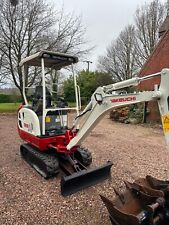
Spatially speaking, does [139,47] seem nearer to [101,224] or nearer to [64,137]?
[64,137]

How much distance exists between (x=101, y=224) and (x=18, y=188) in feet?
5.95

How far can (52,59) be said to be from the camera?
5.13m

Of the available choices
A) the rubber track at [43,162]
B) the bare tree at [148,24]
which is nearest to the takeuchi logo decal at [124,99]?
the rubber track at [43,162]

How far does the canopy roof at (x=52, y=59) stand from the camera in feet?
15.7

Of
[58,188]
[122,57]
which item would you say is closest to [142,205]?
[58,188]

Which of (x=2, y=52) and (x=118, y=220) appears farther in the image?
(x=2, y=52)

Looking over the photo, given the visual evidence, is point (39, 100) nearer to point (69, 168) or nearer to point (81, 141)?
point (81, 141)

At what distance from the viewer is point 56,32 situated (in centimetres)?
1806

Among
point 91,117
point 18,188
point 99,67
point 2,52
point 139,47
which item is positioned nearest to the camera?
point 91,117

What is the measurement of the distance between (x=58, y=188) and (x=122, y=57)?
29.4 meters

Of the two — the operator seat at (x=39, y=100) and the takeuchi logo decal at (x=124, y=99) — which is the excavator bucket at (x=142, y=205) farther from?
the operator seat at (x=39, y=100)

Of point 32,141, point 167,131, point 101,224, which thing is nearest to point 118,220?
point 101,224

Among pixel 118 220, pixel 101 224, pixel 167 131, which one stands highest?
pixel 167 131

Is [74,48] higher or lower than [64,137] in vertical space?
higher
